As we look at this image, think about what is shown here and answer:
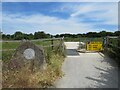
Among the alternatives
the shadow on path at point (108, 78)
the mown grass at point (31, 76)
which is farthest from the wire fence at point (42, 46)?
the shadow on path at point (108, 78)

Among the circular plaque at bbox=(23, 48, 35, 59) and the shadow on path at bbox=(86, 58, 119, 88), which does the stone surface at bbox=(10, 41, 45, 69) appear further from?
the shadow on path at bbox=(86, 58, 119, 88)

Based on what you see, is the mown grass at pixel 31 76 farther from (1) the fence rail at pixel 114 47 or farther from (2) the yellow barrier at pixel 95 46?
(2) the yellow barrier at pixel 95 46

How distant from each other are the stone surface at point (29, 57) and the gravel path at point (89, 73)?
1064 mm

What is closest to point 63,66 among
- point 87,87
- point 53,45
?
point 53,45

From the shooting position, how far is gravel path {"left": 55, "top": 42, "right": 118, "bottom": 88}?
877cm

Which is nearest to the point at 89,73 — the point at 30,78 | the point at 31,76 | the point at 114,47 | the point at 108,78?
the point at 108,78

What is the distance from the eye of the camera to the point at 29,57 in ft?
31.7

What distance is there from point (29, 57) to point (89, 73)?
234 cm

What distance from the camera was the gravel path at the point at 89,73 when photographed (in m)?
8.77

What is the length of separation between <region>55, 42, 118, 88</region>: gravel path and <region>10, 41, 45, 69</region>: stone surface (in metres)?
1.06

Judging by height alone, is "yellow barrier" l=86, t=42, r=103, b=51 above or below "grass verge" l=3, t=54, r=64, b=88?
above

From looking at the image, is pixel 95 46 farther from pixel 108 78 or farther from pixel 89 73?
pixel 108 78

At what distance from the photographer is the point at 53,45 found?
12.8 m

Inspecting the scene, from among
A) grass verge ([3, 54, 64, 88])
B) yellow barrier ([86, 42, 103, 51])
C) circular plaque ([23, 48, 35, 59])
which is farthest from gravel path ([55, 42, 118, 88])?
yellow barrier ([86, 42, 103, 51])
